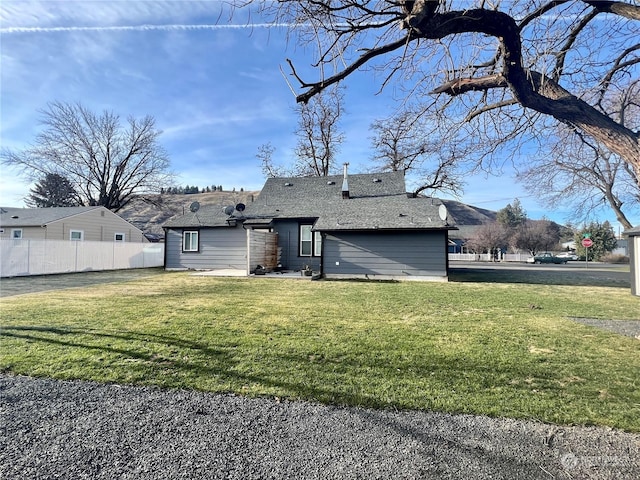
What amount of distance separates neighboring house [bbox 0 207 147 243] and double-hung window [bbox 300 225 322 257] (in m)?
15.4

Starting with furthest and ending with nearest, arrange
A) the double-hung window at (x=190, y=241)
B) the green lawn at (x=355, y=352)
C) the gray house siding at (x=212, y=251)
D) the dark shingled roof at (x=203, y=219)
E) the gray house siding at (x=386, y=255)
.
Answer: the double-hung window at (x=190, y=241) < the dark shingled roof at (x=203, y=219) < the gray house siding at (x=212, y=251) < the gray house siding at (x=386, y=255) < the green lawn at (x=355, y=352)

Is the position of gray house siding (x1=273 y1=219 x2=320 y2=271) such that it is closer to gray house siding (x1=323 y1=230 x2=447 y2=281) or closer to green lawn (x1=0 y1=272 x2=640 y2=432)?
gray house siding (x1=323 y1=230 x2=447 y2=281)

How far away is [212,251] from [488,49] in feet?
50.2

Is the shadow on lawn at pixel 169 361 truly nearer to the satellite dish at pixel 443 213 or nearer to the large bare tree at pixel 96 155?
the satellite dish at pixel 443 213

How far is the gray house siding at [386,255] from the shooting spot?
13156 millimetres

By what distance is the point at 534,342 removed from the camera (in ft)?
15.1

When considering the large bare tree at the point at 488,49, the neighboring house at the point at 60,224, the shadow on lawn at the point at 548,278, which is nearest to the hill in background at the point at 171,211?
the shadow on lawn at the point at 548,278

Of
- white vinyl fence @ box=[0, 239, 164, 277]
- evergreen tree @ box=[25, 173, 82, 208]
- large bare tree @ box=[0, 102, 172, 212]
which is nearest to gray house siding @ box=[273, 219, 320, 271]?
white vinyl fence @ box=[0, 239, 164, 277]

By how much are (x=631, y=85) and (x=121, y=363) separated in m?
7.60

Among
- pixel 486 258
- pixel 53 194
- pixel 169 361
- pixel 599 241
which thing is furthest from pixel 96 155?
pixel 599 241

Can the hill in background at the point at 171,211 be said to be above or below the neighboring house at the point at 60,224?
above

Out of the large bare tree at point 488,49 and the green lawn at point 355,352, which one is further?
the large bare tree at point 488,49

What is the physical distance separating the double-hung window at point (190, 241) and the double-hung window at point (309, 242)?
19.2 feet

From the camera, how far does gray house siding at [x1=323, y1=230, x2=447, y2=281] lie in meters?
13.2
